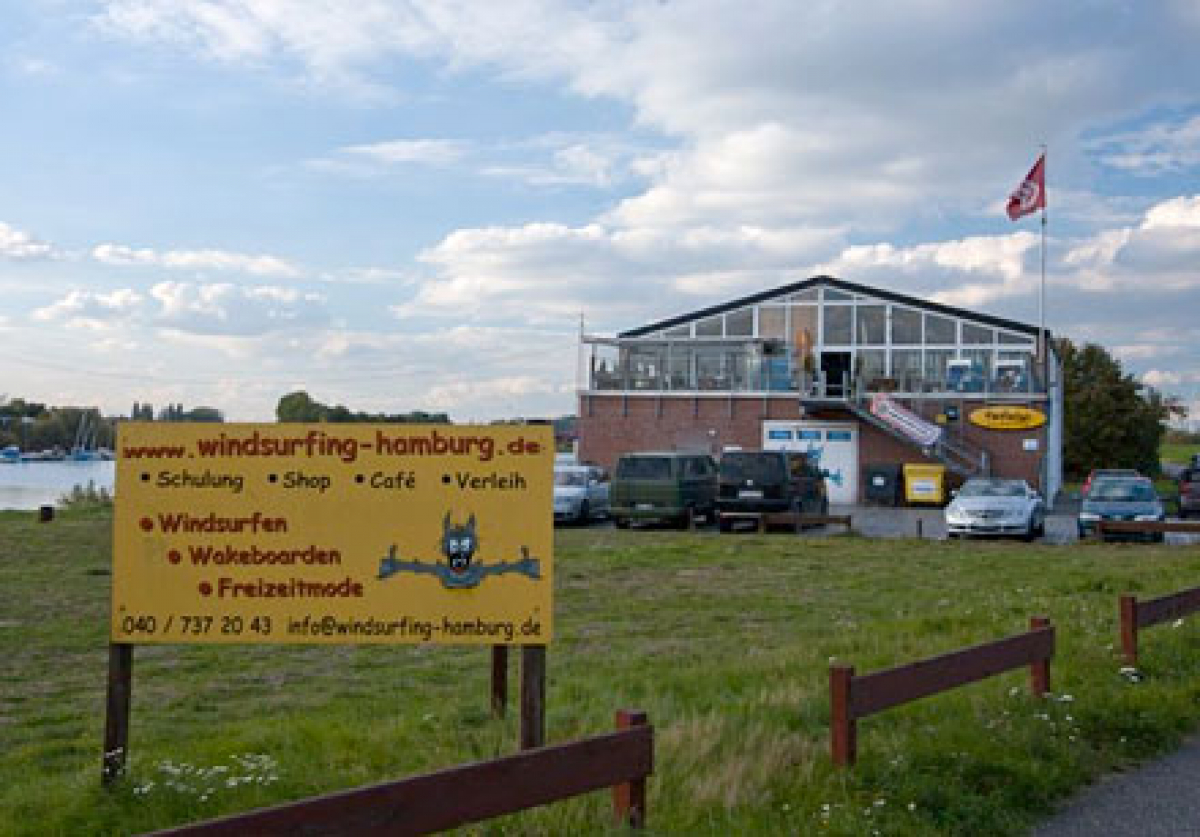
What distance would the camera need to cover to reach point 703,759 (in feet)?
22.4

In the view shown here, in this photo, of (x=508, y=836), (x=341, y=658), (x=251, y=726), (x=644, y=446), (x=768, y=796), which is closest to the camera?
(x=508, y=836)

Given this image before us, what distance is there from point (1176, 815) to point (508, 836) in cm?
355

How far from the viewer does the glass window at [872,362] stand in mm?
48500

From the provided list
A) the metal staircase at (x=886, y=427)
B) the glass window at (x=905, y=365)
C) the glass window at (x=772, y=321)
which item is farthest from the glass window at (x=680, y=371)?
the glass window at (x=905, y=365)

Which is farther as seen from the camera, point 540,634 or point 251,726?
point 251,726

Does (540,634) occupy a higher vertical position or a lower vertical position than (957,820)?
higher

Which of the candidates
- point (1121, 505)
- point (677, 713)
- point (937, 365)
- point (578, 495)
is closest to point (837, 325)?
point (937, 365)

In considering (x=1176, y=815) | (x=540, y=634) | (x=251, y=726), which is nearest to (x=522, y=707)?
(x=540, y=634)

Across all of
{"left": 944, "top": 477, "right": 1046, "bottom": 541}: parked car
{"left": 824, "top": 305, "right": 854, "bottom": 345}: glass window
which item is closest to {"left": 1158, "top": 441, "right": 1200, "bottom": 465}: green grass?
{"left": 824, "top": 305, "right": 854, "bottom": 345}: glass window

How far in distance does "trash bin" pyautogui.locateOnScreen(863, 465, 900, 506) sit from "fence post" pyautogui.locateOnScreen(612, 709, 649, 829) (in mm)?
39363

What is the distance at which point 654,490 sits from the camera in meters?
31.2

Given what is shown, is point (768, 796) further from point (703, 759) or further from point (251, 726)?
point (251, 726)

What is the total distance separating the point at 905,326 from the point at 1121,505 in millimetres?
22429

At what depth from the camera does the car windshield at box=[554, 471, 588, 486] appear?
34125 mm
